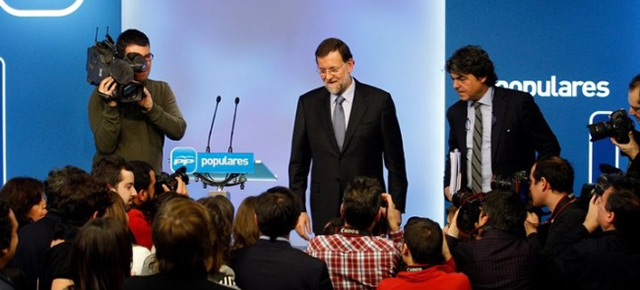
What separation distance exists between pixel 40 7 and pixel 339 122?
3.20m

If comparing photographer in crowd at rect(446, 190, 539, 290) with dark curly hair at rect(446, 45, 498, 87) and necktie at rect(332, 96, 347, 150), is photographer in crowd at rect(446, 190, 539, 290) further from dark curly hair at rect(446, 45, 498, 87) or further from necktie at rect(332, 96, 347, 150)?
necktie at rect(332, 96, 347, 150)

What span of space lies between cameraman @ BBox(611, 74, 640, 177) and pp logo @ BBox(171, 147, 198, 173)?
251 cm

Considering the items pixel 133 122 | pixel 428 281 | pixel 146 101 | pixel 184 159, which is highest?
pixel 146 101

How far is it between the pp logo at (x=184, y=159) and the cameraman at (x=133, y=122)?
36 centimetres

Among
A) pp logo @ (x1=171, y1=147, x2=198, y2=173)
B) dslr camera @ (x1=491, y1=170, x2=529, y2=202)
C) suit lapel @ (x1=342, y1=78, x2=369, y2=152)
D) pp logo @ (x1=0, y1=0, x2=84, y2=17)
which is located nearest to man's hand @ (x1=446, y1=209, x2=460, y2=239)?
Answer: dslr camera @ (x1=491, y1=170, x2=529, y2=202)

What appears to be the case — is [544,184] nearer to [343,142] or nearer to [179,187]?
[343,142]

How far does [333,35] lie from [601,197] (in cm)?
370

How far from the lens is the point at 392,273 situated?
3791 mm

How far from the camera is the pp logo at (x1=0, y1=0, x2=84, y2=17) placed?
7191mm

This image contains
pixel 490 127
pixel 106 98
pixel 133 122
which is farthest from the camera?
pixel 133 122

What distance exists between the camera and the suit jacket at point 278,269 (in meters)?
3.48

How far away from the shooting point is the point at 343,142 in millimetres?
5074

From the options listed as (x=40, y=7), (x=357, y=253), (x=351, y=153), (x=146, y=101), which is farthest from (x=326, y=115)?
(x=40, y=7)

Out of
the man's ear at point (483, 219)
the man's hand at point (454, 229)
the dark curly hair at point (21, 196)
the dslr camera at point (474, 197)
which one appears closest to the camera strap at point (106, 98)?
the dark curly hair at point (21, 196)
